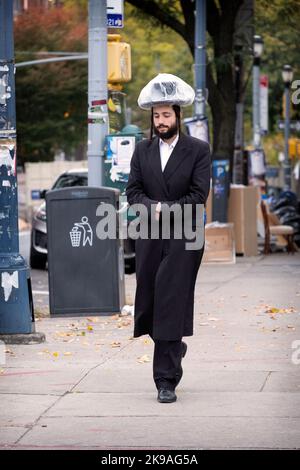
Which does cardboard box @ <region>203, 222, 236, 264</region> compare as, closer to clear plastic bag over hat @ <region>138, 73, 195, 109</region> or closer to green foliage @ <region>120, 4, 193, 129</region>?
clear plastic bag over hat @ <region>138, 73, 195, 109</region>

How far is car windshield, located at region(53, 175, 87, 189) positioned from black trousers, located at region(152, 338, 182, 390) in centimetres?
1363

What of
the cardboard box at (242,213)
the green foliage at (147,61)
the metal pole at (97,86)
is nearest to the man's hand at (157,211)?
the metal pole at (97,86)

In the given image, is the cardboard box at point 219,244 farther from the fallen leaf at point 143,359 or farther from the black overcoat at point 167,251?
the black overcoat at point 167,251

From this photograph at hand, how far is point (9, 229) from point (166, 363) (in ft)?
10.6

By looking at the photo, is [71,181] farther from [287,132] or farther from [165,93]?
[287,132]

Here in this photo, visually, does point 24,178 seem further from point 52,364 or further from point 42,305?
point 52,364

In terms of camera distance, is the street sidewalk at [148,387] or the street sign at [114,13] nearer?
the street sidewalk at [148,387]

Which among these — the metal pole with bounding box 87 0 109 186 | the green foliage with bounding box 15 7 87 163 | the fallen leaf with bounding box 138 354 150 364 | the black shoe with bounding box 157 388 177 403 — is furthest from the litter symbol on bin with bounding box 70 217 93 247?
the green foliage with bounding box 15 7 87 163

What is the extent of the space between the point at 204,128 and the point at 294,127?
16762 millimetres

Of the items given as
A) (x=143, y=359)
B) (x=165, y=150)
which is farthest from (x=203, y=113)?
(x=165, y=150)

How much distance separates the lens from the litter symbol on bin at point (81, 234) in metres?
12.3

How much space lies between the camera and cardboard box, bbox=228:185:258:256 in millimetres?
22531

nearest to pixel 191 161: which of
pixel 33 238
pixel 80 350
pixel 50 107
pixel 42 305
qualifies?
pixel 80 350

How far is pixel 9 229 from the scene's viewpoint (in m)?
10.7
